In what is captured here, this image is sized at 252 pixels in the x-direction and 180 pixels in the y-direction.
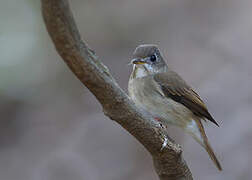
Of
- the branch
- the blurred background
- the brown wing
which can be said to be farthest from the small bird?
the blurred background

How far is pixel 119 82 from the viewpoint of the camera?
7723 millimetres

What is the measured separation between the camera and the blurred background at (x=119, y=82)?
6.84 meters

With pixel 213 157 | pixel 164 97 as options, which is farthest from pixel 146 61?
pixel 213 157

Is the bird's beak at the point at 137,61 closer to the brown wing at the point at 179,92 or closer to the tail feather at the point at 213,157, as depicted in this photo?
the brown wing at the point at 179,92

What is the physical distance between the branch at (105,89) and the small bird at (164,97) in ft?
3.37

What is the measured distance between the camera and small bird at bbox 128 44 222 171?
4.91 m

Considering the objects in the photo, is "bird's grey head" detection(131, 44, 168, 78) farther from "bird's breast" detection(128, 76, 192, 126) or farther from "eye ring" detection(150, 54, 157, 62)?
"bird's breast" detection(128, 76, 192, 126)

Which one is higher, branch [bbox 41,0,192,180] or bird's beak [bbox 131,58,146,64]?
bird's beak [bbox 131,58,146,64]

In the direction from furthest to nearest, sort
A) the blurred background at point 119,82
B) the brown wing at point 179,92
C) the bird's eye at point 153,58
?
the blurred background at point 119,82
the bird's eye at point 153,58
the brown wing at point 179,92

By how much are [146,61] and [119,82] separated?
2697 millimetres

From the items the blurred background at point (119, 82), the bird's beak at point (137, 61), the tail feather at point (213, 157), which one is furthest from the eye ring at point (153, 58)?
the blurred background at point (119, 82)

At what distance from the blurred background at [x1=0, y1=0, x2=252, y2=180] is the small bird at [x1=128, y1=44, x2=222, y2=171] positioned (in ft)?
5.44

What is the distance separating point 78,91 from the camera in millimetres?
8148

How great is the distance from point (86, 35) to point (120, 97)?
5454mm
